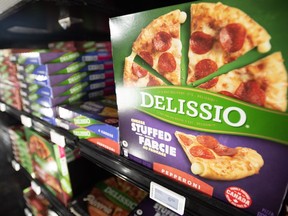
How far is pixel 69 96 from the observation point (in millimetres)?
1000

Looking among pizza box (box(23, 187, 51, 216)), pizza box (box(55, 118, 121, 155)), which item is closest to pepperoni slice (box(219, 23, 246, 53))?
pizza box (box(55, 118, 121, 155))

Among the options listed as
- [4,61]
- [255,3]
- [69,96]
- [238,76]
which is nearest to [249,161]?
[238,76]

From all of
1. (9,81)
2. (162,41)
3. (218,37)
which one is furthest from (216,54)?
(9,81)

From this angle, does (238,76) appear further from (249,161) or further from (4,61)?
(4,61)

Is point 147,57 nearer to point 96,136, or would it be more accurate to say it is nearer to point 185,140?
point 185,140

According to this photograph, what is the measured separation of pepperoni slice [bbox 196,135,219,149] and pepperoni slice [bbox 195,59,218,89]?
0.37 ft

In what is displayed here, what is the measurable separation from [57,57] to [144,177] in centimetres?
68

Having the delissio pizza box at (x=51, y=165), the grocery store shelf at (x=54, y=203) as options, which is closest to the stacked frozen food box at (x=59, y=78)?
the delissio pizza box at (x=51, y=165)

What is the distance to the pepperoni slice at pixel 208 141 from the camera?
43cm

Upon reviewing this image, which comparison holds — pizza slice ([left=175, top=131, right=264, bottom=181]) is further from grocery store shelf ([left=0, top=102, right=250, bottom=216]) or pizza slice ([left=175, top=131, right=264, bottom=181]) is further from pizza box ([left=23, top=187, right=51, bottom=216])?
pizza box ([left=23, top=187, right=51, bottom=216])

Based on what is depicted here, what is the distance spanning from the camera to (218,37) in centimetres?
38

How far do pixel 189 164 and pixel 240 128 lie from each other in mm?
158

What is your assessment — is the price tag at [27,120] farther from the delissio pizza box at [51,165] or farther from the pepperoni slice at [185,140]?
the pepperoni slice at [185,140]

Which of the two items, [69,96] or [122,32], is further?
[69,96]
